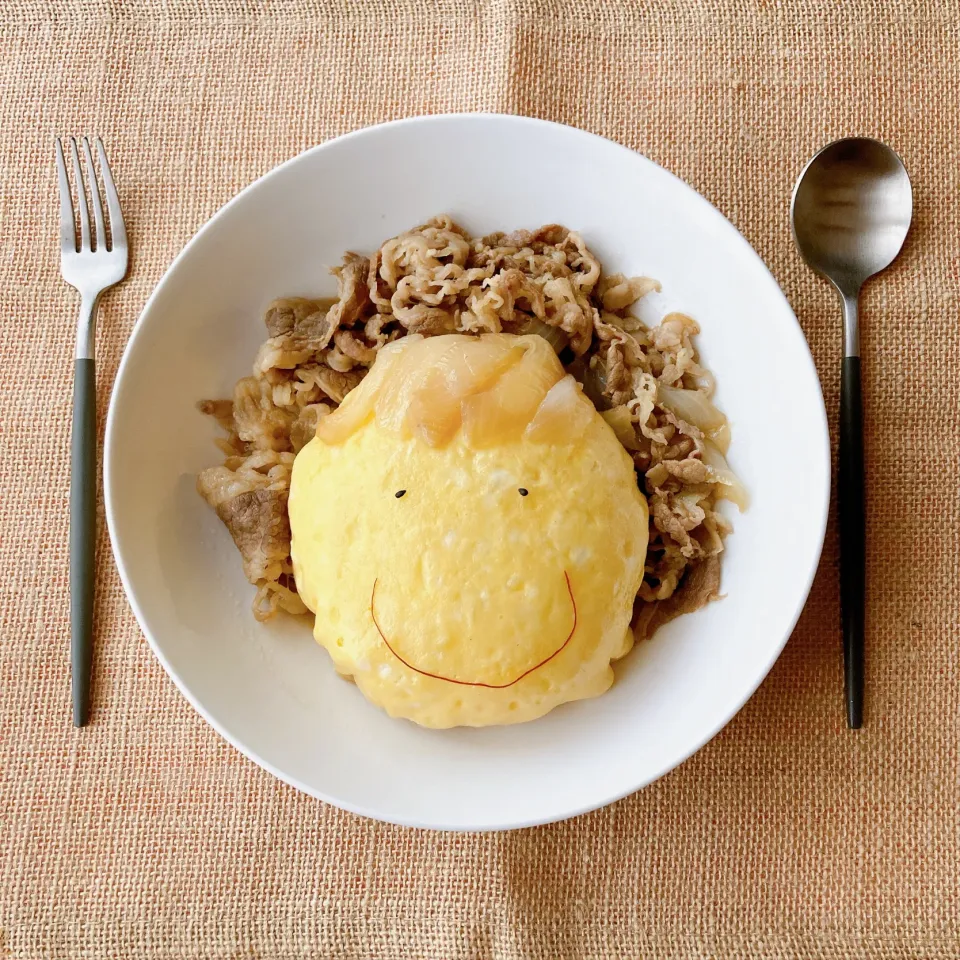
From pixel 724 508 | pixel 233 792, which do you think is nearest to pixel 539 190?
pixel 724 508

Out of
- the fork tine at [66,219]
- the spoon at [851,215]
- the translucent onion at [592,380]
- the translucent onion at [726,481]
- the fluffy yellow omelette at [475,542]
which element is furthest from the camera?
the fork tine at [66,219]

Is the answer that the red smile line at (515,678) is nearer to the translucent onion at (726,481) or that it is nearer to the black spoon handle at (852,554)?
the translucent onion at (726,481)

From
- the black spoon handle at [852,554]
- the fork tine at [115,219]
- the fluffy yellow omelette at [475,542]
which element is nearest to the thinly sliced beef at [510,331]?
the fluffy yellow omelette at [475,542]

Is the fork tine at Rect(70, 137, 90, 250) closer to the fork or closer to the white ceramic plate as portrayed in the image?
the fork

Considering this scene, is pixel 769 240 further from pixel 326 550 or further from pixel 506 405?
pixel 326 550

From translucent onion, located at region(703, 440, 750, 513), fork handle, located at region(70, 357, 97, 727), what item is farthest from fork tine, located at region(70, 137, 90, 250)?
translucent onion, located at region(703, 440, 750, 513)

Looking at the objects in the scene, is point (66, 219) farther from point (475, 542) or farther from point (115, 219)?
→ point (475, 542)
